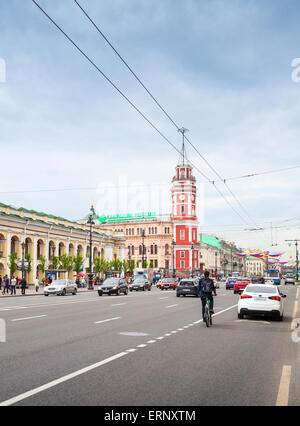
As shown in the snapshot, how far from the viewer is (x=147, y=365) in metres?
8.61

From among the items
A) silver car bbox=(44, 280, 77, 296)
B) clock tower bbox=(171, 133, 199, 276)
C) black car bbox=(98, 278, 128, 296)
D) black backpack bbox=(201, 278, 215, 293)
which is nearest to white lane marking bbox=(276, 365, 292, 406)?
black backpack bbox=(201, 278, 215, 293)

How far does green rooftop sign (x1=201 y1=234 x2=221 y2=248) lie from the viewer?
155 m

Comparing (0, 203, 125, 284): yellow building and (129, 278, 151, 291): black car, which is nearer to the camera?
(129, 278, 151, 291): black car

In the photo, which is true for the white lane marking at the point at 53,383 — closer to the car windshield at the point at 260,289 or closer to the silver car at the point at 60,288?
the car windshield at the point at 260,289

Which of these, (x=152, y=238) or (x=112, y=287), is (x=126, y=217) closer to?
(x=152, y=238)

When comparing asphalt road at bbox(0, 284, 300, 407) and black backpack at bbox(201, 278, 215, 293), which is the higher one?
black backpack at bbox(201, 278, 215, 293)

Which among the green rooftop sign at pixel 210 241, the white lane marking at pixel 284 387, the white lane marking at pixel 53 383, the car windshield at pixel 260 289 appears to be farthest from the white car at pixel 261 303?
the green rooftop sign at pixel 210 241

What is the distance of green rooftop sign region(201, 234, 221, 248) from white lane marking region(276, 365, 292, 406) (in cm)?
14420

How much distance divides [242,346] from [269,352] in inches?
A: 35.5

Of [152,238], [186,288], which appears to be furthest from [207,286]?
[152,238]

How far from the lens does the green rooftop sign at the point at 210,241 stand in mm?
154875

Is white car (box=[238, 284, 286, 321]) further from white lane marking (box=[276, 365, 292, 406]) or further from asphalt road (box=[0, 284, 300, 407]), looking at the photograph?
white lane marking (box=[276, 365, 292, 406])

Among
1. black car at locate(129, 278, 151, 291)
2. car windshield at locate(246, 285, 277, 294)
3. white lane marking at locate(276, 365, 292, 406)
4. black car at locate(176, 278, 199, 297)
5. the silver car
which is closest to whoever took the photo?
white lane marking at locate(276, 365, 292, 406)

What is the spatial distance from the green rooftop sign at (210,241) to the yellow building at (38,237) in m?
70.1
